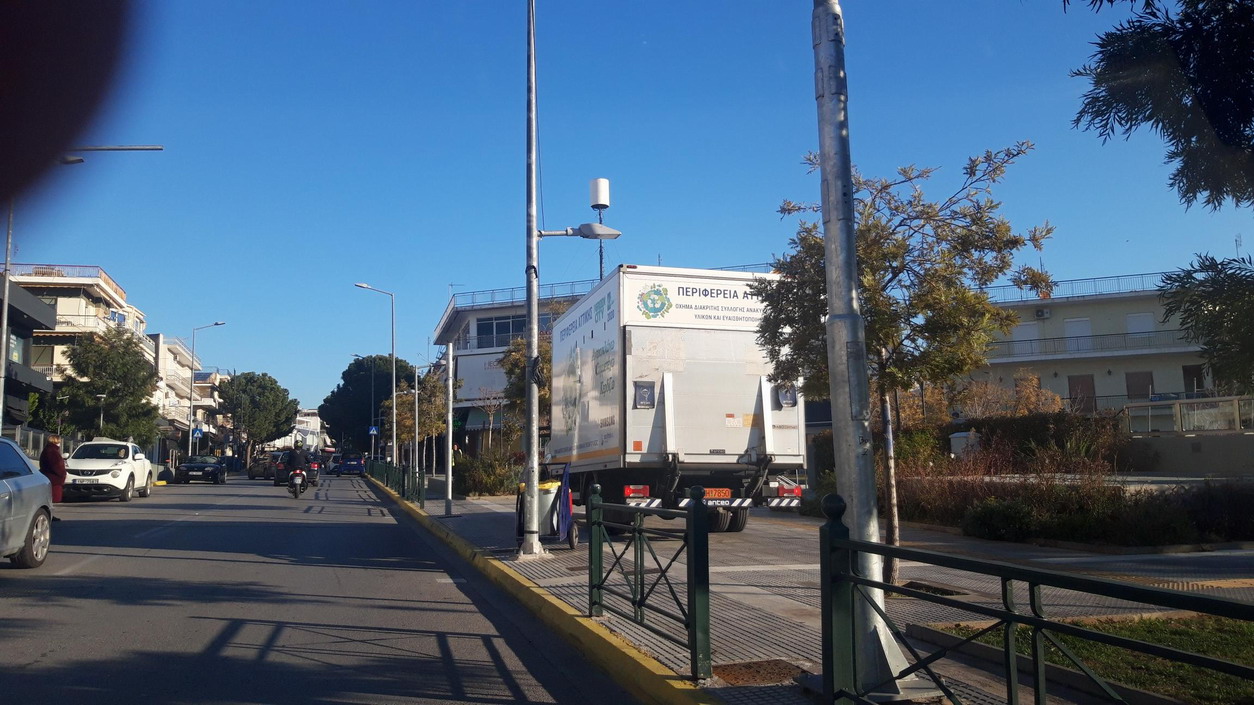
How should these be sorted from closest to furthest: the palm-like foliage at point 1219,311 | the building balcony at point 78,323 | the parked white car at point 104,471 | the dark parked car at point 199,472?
1. the palm-like foliage at point 1219,311
2. the parked white car at point 104,471
3. the dark parked car at point 199,472
4. the building balcony at point 78,323

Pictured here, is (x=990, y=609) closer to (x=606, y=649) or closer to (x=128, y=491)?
(x=606, y=649)

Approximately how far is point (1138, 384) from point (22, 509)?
156 feet

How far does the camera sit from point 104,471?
24.3m

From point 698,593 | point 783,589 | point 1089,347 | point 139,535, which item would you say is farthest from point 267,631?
point 1089,347

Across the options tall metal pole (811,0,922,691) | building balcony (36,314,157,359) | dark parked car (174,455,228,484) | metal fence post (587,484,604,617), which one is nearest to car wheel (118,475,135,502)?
dark parked car (174,455,228,484)

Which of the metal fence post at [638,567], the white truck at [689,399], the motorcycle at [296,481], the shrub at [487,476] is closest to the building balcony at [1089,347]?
the shrub at [487,476]

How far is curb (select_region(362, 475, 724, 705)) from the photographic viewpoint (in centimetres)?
543

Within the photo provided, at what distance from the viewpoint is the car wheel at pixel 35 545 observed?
10461mm

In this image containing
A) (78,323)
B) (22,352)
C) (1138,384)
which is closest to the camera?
(22,352)

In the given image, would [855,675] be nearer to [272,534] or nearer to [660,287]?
[660,287]

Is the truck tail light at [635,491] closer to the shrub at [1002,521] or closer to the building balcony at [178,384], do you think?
the shrub at [1002,521]

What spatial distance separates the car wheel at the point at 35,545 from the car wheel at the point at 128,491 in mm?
15619

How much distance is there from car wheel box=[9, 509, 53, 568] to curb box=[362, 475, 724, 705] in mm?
5248

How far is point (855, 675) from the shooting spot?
14.7 ft
